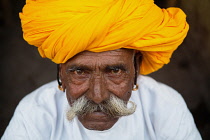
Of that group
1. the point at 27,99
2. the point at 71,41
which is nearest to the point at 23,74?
the point at 27,99

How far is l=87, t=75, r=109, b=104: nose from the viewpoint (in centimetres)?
180

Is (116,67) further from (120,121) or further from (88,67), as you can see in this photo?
(120,121)

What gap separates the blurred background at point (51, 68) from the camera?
11.9 ft

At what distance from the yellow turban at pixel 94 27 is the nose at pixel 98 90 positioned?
0.57ft

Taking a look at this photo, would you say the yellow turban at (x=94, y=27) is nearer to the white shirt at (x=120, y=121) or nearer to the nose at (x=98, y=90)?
the nose at (x=98, y=90)

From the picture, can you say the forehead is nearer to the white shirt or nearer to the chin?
the chin

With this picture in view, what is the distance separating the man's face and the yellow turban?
6 centimetres

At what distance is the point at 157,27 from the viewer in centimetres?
184

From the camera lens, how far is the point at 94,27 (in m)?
1.68

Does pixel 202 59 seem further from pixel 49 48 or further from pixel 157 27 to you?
pixel 49 48

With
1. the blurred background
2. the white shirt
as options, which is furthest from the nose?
the blurred background

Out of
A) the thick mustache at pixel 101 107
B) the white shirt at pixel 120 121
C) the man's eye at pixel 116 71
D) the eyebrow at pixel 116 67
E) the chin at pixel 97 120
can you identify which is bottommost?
the white shirt at pixel 120 121

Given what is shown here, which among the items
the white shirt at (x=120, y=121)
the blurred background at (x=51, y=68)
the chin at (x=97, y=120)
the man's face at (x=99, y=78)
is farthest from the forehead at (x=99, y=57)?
the blurred background at (x=51, y=68)

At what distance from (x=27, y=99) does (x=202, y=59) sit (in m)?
2.17
